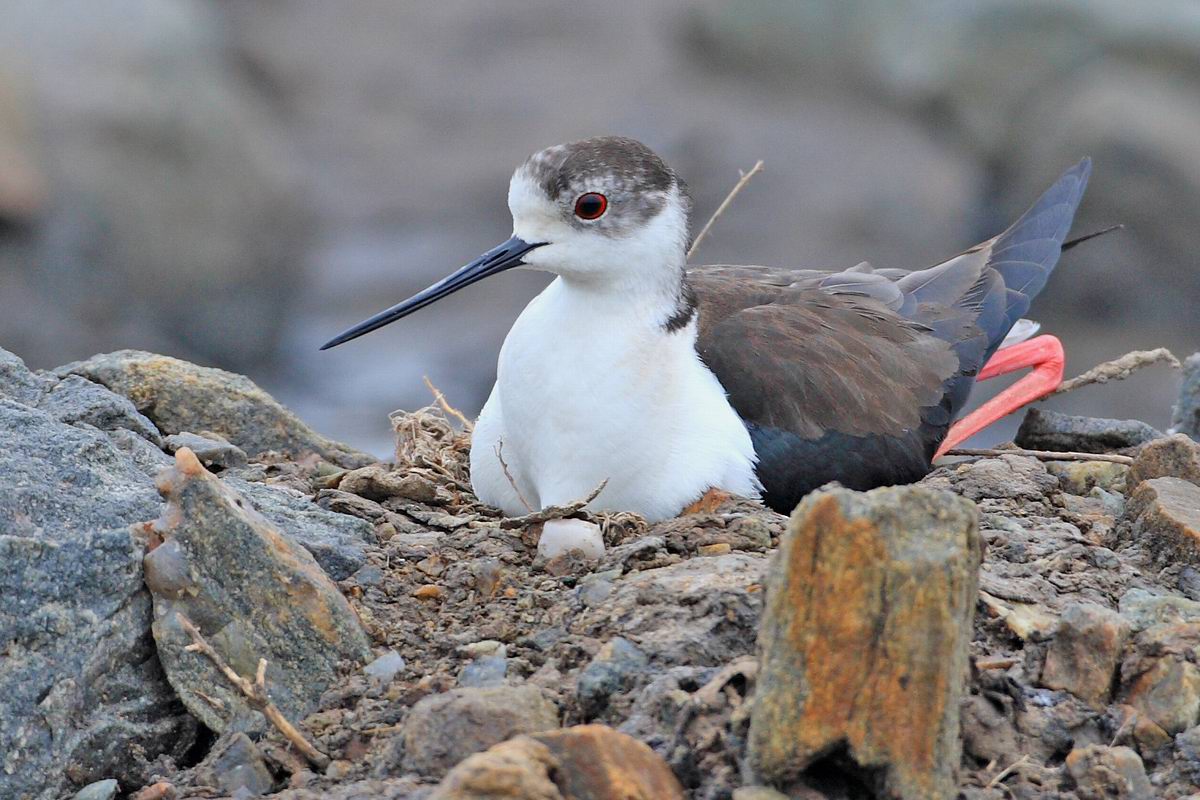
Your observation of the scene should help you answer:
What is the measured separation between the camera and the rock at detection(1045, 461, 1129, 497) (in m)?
6.71

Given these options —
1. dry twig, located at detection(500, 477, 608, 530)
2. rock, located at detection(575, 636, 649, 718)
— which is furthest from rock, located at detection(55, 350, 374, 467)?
rock, located at detection(575, 636, 649, 718)

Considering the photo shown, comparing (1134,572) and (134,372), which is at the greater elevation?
(134,372)

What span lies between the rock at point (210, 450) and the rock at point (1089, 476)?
10.9ft

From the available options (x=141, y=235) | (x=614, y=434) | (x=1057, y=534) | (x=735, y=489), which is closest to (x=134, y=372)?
(x=614, y=434)

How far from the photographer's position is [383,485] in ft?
19.6

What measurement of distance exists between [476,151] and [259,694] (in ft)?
51.4

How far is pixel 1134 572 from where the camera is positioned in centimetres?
518

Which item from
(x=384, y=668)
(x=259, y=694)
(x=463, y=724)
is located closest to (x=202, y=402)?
(x=384, y=668)

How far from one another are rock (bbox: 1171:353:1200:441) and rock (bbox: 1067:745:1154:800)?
144 inches

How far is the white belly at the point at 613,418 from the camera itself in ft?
19.1

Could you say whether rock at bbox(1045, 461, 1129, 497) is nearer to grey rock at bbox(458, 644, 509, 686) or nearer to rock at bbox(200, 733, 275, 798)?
grey rock at bbox(458, 644, 509, 686)

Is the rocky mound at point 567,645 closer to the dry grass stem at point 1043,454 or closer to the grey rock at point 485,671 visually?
the grey rock at point 485,671

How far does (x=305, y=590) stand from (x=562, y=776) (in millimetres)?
1274

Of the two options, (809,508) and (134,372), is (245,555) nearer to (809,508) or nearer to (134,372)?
(809,508)
